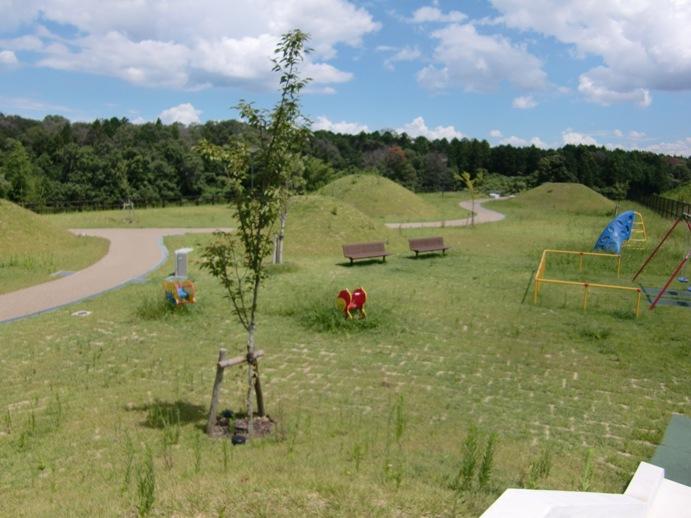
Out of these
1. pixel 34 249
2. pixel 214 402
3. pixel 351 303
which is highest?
pixel 34 249

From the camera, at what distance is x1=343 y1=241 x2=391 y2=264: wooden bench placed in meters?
18.4

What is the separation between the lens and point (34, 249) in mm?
20406

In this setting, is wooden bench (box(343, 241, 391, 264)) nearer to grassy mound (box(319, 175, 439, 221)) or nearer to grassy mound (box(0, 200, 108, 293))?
grassy mound (box(0, 200, 108, 293))

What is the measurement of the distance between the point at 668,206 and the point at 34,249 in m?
42.0

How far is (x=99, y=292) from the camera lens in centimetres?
1381

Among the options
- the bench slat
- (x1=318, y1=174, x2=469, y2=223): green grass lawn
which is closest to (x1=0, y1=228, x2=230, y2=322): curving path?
the bench slat

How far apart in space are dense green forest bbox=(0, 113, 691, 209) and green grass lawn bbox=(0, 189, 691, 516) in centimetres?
2321

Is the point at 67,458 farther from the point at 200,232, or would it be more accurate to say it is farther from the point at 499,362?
the point at 200,232

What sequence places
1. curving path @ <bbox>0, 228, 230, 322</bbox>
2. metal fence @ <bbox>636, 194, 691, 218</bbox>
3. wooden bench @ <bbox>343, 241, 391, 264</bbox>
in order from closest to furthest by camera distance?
curving path @ <bbox>0, 228, 230, 322</bbox> → wooden bench @ <bbox>343, 241, 391, 264</bbox> → metal fence @ <bbox>636, 194, 691, 218</bbox>

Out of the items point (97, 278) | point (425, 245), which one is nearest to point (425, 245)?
point (425, 245)

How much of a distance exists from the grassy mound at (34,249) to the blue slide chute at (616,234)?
17444 mm

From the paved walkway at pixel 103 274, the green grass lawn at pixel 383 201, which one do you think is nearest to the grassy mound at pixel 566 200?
the green grass lawn at pixel 383 201

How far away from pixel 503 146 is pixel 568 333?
80.3 m

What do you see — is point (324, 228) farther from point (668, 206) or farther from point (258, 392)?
point (668, 206)
